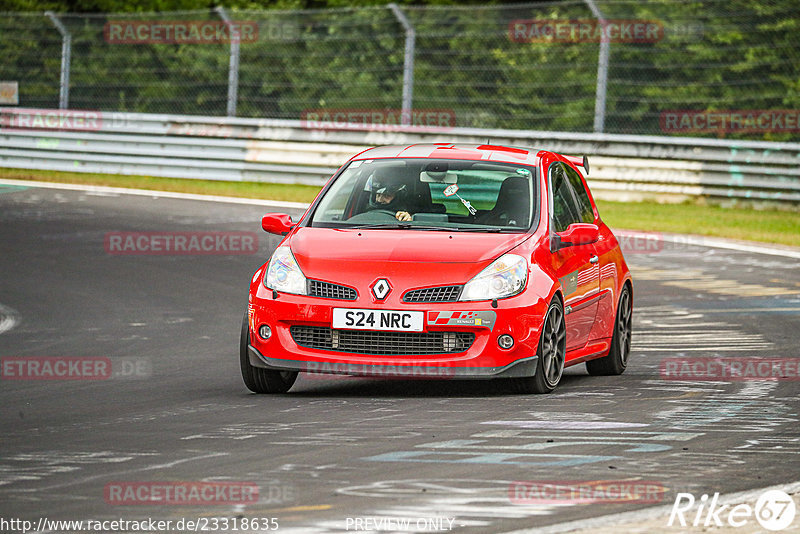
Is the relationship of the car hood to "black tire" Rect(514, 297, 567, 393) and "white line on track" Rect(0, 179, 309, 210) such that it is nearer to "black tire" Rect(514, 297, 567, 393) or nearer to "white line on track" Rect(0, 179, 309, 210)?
"black tire" Rect(514, 297, 567, 393)

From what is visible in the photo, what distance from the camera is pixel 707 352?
11641mm

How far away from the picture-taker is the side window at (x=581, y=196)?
10.8m

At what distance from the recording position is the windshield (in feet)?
32.2

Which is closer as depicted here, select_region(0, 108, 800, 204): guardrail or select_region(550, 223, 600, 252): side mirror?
select_region(550, 223, 600, 252): side mirror

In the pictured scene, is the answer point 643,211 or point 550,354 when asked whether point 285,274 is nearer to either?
point 550,354

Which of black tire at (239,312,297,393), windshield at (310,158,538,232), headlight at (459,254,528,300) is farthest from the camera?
windshield at (310,158,538,232)

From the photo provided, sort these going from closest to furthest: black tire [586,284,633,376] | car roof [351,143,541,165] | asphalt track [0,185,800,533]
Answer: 1. asphalt track [0,185,800,533]
2. car roof [351,143,541,165]
3. black tire [586,284,633,376]

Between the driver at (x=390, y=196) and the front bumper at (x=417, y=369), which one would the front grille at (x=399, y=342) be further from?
the driver at (x=390, y=196)

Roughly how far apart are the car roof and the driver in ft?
1.07

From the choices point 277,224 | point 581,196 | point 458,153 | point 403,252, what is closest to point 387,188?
point 458,153

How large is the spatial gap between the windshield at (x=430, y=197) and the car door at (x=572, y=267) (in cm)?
25

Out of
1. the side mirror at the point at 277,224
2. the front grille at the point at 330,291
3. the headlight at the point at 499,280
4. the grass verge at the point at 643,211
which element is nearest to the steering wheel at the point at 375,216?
the side mirror at the point at 277,224

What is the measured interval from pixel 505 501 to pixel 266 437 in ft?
6.06

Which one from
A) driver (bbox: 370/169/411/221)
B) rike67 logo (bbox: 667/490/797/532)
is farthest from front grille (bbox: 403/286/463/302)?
rike67 logo (bbox: 667/490/797/532)
